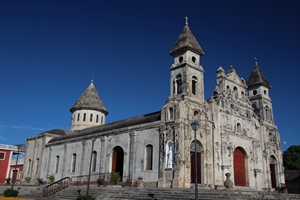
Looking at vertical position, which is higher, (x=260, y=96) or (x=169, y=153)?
(x=260, y=96)

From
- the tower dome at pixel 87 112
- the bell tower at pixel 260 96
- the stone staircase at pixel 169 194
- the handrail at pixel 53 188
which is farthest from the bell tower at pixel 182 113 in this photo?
the tower dome at pixel 87 112

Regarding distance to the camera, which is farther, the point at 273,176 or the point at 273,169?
the point at 273,169

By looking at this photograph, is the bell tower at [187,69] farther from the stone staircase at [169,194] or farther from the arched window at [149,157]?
the stone staircase at [169,194]

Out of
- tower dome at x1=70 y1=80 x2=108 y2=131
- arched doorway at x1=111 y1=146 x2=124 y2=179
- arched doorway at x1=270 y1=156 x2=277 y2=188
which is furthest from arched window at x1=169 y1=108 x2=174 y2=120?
tower dome at x1=70 y1=80 x2=108 y2=131

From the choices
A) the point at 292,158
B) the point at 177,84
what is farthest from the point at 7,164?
the point at 292,158

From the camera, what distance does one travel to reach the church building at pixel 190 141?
27.5 metres

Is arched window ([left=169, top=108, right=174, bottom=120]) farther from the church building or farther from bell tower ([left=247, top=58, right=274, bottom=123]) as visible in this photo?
bell tower ([left=247, top=58, right=274, bottom=123])

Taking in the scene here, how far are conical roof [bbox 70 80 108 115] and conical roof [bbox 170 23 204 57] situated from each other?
2181 centimetres

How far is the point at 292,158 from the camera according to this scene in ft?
175

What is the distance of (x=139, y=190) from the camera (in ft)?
74.0

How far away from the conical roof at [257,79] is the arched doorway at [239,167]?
1106 centimetres

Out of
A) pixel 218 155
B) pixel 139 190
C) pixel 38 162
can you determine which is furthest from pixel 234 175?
pixel 38 162

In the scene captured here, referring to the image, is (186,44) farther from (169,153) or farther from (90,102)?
(90,102)

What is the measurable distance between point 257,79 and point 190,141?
18.6 metres
